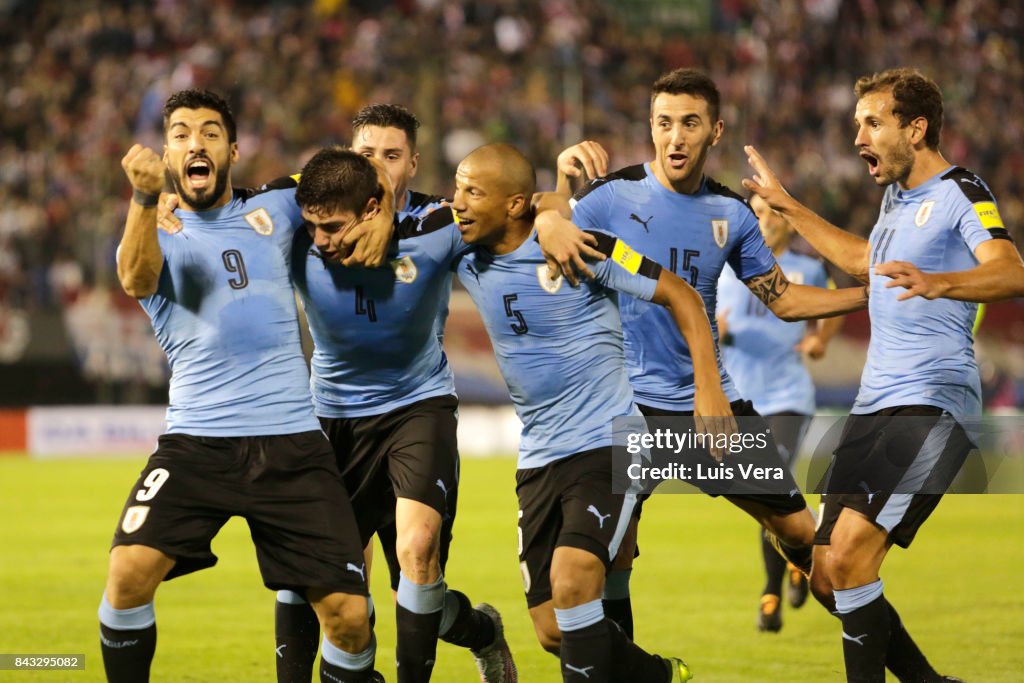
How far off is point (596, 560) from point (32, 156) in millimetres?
18883

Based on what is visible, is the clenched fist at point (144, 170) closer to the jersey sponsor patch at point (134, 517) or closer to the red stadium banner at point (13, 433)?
the jersey sponsor patch at point (134, 517)

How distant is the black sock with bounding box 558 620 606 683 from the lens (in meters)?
5.28

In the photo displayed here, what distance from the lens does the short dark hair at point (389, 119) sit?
6832 millimetres

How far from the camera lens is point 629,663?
18.3 ft

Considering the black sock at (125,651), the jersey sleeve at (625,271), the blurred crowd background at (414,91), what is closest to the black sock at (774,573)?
the jersey sleeve at (625,271)

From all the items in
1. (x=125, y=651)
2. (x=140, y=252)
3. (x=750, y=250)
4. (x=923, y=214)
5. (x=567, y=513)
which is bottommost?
(x=125, y=651)

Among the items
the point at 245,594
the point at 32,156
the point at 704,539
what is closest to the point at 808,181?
the point at 704,539

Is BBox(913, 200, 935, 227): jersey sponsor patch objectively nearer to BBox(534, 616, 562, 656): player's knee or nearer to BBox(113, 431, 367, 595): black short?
BBox(534, 616, 562, 656): player's knee

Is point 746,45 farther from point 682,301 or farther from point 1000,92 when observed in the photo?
point 682,301

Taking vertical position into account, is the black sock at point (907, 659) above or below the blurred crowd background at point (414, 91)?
below

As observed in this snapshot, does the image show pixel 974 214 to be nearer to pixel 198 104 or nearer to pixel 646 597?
pixel 198 104

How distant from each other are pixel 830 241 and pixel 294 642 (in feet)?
9.91

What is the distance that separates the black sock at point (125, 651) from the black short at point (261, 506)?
25 cm

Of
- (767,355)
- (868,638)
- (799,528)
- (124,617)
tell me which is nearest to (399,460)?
(124,617)
